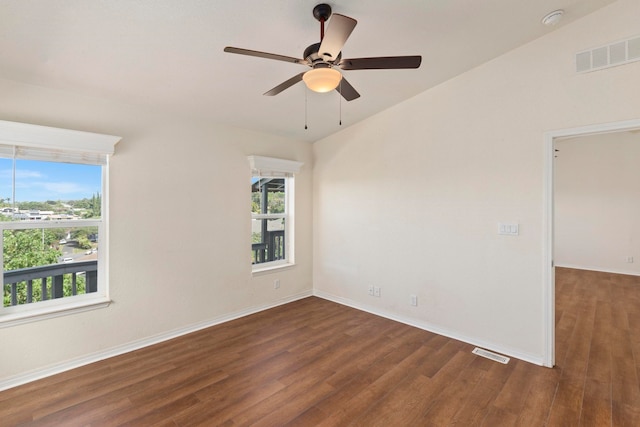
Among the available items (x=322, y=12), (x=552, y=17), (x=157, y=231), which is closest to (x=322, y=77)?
(x=322, y=12)

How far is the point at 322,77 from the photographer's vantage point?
5.78ft

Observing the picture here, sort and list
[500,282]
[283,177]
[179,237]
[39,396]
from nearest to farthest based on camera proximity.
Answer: [39,396] → [500,282] → [179,237] → [283,177]

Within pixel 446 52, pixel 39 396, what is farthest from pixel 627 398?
pixel 39 396

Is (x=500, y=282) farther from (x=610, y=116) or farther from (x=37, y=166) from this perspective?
(x=37, y=166)

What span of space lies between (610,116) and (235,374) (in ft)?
12.4

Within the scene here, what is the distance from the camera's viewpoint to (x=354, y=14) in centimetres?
209

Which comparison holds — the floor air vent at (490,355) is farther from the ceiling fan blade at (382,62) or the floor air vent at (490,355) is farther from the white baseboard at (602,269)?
the white baseboard at (602,269)

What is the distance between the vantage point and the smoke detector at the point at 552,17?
92.1 inches

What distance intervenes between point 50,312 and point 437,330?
3780 mm

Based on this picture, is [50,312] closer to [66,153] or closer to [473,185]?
[66,153]

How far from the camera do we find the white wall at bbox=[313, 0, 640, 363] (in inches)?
101

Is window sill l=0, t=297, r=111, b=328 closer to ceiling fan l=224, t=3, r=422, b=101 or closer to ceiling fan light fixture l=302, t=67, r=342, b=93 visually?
ceiling fan l=224, t=3, r=422, b=101

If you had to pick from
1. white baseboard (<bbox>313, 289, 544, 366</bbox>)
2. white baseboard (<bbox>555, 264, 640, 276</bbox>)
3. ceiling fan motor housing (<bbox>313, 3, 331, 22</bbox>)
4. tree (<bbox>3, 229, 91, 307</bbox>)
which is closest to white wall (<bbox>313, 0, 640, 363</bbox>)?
white baseboard (<bbox>313, 289, 544, 366</bbox>)

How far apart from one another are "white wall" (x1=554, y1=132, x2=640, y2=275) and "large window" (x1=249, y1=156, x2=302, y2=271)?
5302 mm
